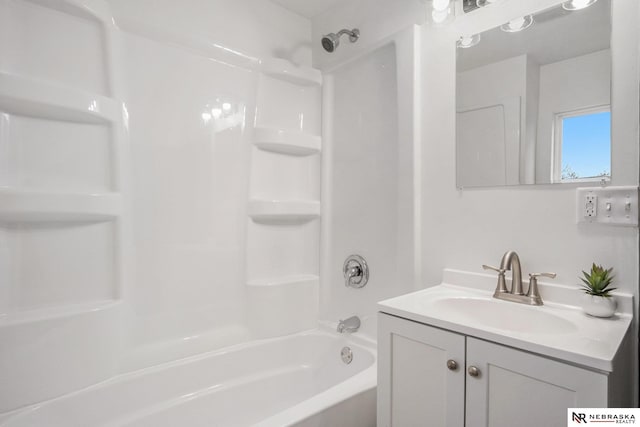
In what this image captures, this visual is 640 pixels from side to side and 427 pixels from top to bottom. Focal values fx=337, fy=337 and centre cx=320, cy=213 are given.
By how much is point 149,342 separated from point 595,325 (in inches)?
72.1

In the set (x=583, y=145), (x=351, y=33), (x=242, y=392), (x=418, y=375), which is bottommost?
(x=242, y=392)

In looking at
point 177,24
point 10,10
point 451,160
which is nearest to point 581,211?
point 451,160

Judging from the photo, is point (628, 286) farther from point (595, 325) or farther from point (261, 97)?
point (261, 97)

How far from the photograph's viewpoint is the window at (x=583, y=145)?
1.19 m

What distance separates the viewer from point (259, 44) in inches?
81.5

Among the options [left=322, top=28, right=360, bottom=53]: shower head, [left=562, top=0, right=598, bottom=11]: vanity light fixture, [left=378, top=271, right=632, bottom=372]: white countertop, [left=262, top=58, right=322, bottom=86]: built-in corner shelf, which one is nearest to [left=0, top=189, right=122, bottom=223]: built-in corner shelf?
[left=262, top=58, right=322, bottom=86]: built-in corner shelf

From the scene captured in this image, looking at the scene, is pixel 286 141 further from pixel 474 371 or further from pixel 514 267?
pixel 474 371

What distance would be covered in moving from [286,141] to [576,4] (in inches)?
57.3

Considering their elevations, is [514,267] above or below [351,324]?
above

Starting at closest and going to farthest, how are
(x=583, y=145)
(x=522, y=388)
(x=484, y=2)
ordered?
(x=522, y=388)
(x=583, y=145)
(x=484, y=2)

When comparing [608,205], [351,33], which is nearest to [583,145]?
[608,205]

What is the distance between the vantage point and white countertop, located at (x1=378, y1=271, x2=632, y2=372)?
2.82 feet

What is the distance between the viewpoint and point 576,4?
1.27 metres

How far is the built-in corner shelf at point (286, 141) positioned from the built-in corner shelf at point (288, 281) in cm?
80
